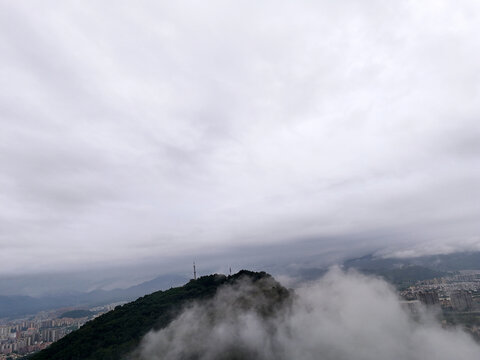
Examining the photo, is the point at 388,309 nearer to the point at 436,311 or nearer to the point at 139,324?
the point at 436,311

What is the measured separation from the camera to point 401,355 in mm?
101312

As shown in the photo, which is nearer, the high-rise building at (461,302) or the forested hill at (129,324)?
the forested hill at (129,324)

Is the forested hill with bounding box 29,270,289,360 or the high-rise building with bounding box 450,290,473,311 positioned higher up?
the forested hill with bounding box 29,270,289,360

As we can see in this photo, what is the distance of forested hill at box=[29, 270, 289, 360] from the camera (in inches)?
3888

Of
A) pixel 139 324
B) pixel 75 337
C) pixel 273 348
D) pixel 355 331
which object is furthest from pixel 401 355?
pixel 75 337

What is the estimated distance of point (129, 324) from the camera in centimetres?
11262

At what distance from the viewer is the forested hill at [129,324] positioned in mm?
98750

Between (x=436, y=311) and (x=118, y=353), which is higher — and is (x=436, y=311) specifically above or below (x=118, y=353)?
below

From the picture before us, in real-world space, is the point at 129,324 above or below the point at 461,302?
above

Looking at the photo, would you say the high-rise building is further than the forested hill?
Yes

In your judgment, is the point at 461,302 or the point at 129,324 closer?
the point at 129,324

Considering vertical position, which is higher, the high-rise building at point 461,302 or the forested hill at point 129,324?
the forested hill at point 129,324

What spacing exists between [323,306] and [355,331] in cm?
1734

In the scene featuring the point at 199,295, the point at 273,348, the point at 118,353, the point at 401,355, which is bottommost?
the point at 401,355
